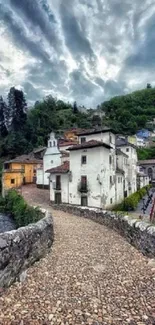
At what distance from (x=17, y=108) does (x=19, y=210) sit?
5742 centimetres

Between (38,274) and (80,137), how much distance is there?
92.9 feet

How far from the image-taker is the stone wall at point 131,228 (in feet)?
31.9

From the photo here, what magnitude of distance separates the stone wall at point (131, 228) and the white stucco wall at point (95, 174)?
820 centimetres

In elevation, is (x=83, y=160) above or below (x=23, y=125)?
below

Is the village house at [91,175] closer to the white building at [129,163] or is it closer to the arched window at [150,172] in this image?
the white building at [129,163]

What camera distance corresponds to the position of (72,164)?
105ft

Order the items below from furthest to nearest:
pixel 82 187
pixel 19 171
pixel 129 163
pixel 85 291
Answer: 1. pixel 19 171
2. pixel 129 163
3. pixel 82 187
4. pixel 85 291

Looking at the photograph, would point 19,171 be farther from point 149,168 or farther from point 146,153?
point 146,153

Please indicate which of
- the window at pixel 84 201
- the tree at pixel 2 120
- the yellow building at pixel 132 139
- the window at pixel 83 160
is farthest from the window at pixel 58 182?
the yellow building at pixel 132 139

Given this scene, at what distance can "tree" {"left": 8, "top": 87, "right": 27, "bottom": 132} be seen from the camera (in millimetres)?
75188

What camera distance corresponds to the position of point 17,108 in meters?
78.3

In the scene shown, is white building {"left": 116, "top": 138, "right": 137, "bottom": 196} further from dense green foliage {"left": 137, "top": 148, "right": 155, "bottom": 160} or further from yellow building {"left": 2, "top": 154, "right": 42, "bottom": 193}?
dense green foliage {"left": 137, "top": 148, "right": 155, "bottom": 160}

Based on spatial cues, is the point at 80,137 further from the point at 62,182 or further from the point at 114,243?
the point at 114,243

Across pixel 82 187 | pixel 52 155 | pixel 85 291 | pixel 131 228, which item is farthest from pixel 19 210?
pixel 85 291
